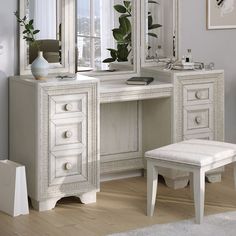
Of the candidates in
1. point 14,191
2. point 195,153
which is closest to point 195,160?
point 195,153

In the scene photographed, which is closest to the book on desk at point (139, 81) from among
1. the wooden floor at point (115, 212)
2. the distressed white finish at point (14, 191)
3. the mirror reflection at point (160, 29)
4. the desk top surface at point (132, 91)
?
the desk top surface at point (132, 91)

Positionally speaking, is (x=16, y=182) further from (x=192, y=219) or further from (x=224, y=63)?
(x=224, y=63)

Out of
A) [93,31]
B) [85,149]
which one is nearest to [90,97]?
[85,149]

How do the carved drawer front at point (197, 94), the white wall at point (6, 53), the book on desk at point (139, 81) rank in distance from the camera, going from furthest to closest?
1. the carved drawer front at point (197, 94)
2. the book on desk at point (139, 81)
3. the white wall at point (6, 53)

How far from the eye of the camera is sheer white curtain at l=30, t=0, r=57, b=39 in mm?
4734

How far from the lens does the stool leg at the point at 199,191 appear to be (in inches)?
164

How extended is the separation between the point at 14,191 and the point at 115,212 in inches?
24.8

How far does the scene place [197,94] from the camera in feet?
16.5

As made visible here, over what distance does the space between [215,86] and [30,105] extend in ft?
4.60

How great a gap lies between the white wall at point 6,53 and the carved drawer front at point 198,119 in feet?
4.01

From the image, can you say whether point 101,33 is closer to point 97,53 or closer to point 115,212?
point 97,53

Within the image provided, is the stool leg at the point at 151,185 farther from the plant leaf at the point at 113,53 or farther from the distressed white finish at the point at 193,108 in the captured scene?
the plant leaf at the point at 113,53

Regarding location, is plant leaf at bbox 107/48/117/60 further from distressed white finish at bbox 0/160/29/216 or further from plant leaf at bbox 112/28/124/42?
distressed white finish at bbox 0/160/29/216

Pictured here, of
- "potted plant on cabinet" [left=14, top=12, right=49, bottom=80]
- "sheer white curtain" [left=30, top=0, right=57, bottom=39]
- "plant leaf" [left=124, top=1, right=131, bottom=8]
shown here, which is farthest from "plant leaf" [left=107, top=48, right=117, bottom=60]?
"potted plant on cabinet" [left=14, top=12, right=49, bottom=80]
